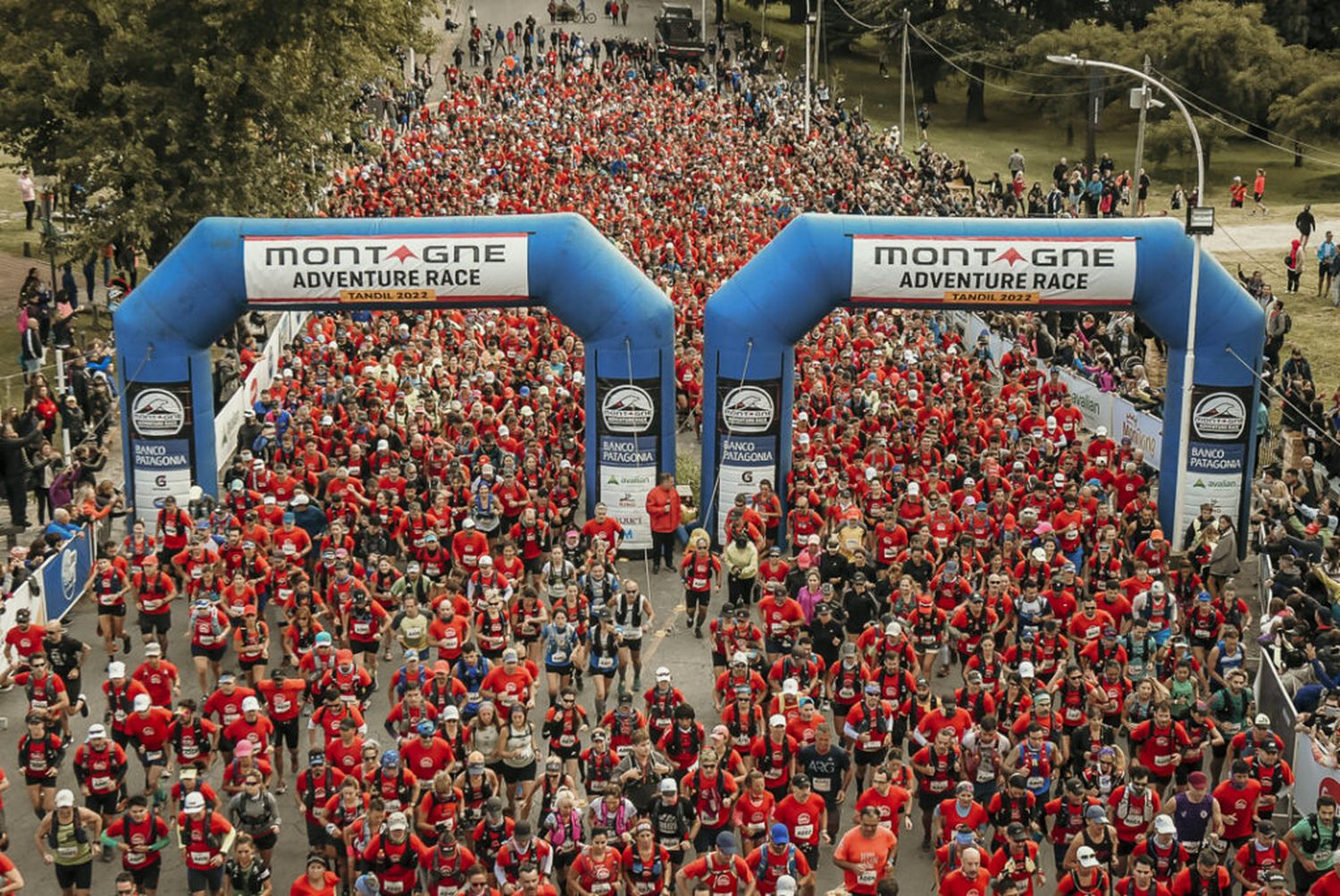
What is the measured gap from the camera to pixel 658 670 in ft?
53.4

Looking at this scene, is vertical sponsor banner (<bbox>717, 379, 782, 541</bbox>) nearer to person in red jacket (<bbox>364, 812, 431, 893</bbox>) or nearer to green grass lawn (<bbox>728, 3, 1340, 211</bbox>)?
person in red jacket (<bbox>364, 812, 431, 893</bbox>)

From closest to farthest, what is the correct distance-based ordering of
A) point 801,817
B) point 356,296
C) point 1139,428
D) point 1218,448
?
point 801,817 → point 356,296 → point 1218,448 → point 1139,428

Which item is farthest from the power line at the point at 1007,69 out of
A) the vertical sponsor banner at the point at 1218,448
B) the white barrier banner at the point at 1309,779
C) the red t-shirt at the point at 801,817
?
the red t-shirt at the point at 801,817

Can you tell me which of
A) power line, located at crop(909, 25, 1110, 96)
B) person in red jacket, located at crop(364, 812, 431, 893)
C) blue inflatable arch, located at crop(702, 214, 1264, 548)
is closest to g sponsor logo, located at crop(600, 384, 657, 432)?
blue inflatable arch, located at crop(702, 214, 1264, 548)

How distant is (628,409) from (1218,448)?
7.32m

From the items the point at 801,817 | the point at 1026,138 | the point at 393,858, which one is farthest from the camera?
the point at 1026,138

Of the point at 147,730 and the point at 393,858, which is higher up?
the point at 147,730

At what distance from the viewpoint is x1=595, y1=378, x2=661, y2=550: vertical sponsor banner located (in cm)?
2277

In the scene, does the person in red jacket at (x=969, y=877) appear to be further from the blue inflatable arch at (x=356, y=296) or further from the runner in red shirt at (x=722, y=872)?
the blue inflatable arch at (x=356, y=296)

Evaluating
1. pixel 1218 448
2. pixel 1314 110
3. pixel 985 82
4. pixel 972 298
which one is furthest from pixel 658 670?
pixel 985 82

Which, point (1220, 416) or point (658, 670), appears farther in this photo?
point (1220, 416)

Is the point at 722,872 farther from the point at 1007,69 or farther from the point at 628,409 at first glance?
the point at 1007,69

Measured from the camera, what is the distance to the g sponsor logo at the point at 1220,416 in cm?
2272

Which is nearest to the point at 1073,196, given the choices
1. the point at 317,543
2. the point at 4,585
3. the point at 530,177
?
the point at 530,177
